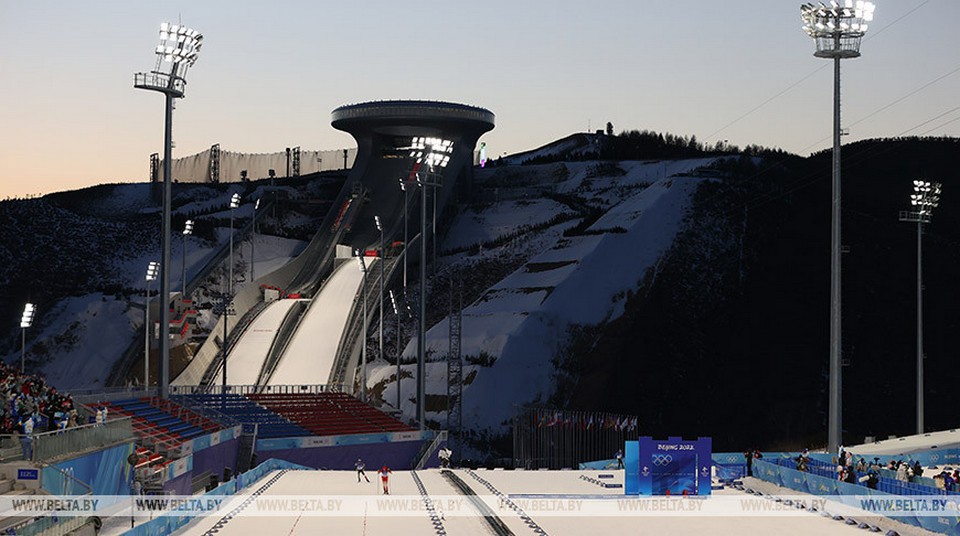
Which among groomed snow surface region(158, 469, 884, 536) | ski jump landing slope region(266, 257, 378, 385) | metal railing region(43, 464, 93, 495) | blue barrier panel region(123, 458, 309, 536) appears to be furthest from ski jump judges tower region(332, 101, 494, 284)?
metal railing region(43, 464, 93, 495)

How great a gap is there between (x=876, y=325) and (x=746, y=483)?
66343mm

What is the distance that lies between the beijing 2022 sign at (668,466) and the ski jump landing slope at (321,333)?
151ft

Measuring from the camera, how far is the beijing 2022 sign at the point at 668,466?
126 feet

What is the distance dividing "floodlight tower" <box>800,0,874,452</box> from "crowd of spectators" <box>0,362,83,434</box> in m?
25.4

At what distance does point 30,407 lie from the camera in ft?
123

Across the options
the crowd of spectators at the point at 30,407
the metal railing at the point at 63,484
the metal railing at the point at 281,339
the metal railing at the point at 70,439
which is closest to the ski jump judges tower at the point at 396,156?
the metal railing at the point at 281,339

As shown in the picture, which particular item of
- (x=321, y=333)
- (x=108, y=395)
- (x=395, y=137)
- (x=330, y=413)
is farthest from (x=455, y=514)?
(x=395, y=137)

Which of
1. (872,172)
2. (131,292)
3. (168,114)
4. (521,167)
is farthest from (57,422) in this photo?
(872,172)

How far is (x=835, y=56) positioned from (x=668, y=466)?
56.7 ft

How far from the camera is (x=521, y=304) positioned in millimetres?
90188

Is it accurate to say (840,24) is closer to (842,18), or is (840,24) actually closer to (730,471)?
(842,18)

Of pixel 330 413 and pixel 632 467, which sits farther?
pixel 330 413

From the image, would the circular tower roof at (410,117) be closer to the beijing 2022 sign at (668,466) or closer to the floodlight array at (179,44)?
the floodlight array at (179,44)

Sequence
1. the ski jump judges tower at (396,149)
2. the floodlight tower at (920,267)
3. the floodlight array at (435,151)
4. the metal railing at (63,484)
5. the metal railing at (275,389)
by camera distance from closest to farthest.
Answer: the metal railing at (63,484) < the floodlight tower at (920,267) < the floodlight array at (435,151) < the metal railing at (275,389) < the ski jump judges tower at (396,149)
